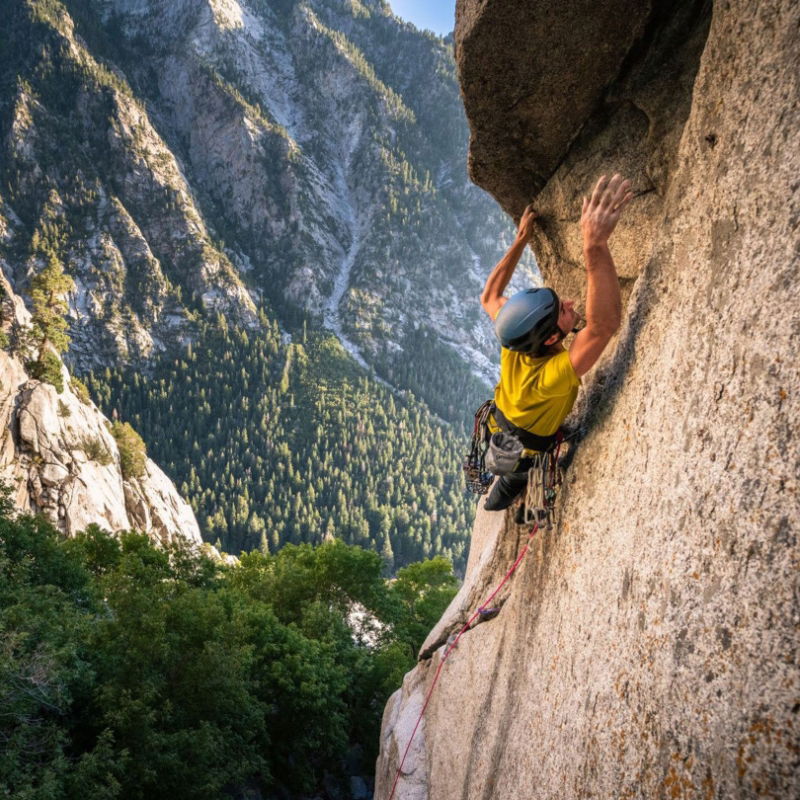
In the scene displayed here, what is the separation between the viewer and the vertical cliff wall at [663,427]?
2.71 m

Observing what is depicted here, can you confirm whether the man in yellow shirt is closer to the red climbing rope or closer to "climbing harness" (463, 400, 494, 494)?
"climbing harness" (463, 400, 494, 494)

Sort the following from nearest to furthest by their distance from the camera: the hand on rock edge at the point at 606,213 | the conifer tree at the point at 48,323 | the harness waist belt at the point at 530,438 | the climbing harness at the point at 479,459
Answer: the hand on rock edge at the point at 606,213
the harness waist belt at the point at 530,438
the climbing harness at the point at 479,459
the conifer tree at the point at 48,323

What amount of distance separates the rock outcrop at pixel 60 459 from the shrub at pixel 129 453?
130cm

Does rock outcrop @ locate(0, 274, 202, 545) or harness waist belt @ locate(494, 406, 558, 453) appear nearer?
harness waist belt @ locate(494, 406, 558, 453)

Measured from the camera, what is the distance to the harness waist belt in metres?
5.20

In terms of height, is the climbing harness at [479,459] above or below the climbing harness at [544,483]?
above

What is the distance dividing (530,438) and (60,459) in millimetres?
45816

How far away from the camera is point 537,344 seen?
183 inches

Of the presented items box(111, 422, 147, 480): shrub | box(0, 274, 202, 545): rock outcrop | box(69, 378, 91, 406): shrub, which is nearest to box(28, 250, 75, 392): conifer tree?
box(0, 274, 202, 545): rock outcrop

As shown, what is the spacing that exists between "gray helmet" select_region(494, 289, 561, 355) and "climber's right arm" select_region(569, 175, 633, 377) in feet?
1.08

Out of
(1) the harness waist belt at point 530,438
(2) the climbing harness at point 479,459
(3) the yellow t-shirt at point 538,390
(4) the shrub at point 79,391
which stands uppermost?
(4) the shrub at point 79,391

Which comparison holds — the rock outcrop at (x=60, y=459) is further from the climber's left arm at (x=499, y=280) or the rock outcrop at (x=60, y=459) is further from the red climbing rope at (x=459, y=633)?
the climber's left arm at (x=499, y=280)

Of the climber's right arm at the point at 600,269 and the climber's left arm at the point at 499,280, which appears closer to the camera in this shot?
the climber's right arm at the point at 600,269

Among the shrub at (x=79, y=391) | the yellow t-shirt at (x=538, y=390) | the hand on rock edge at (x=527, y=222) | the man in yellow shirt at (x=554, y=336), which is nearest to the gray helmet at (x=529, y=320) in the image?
the man in yellow shirt at (x=554, y=336)
